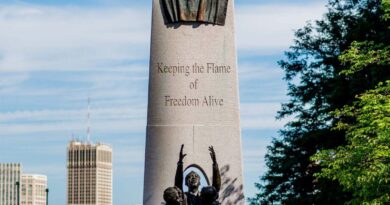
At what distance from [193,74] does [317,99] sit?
52.0ft

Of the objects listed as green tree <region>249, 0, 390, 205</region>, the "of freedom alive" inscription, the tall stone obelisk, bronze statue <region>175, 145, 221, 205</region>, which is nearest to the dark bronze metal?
bronze statue <region>175, 145, 221, 205</region>

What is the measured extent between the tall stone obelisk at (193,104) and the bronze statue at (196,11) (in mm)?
82

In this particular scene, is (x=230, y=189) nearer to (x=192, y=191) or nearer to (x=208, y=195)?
(x=192, y=191)

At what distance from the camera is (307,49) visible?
3741 centimetres

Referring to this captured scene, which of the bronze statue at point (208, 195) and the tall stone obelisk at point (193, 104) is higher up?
the tall stone obelisk at point (193, 104)

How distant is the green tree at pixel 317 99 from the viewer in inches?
1275

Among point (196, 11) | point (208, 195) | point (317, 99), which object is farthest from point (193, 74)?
point (317, 99)

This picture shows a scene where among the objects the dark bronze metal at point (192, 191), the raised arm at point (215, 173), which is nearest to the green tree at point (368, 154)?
the raised arm at point (215, 173)

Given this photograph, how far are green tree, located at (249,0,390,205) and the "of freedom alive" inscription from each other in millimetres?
11697

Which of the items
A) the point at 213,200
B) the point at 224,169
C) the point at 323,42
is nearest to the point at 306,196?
the point at 323,42

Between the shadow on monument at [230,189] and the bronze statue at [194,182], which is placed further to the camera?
the shadow on monument at [230,189]

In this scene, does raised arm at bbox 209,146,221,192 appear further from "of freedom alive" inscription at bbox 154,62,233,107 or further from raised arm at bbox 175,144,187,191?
"of freedom alive" inscription at bbox 154,62,233,107

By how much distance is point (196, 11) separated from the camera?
20469 mm

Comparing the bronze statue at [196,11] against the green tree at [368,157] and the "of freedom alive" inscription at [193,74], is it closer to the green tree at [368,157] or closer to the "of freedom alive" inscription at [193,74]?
the "of freedom alive" inscription at [193,74]
